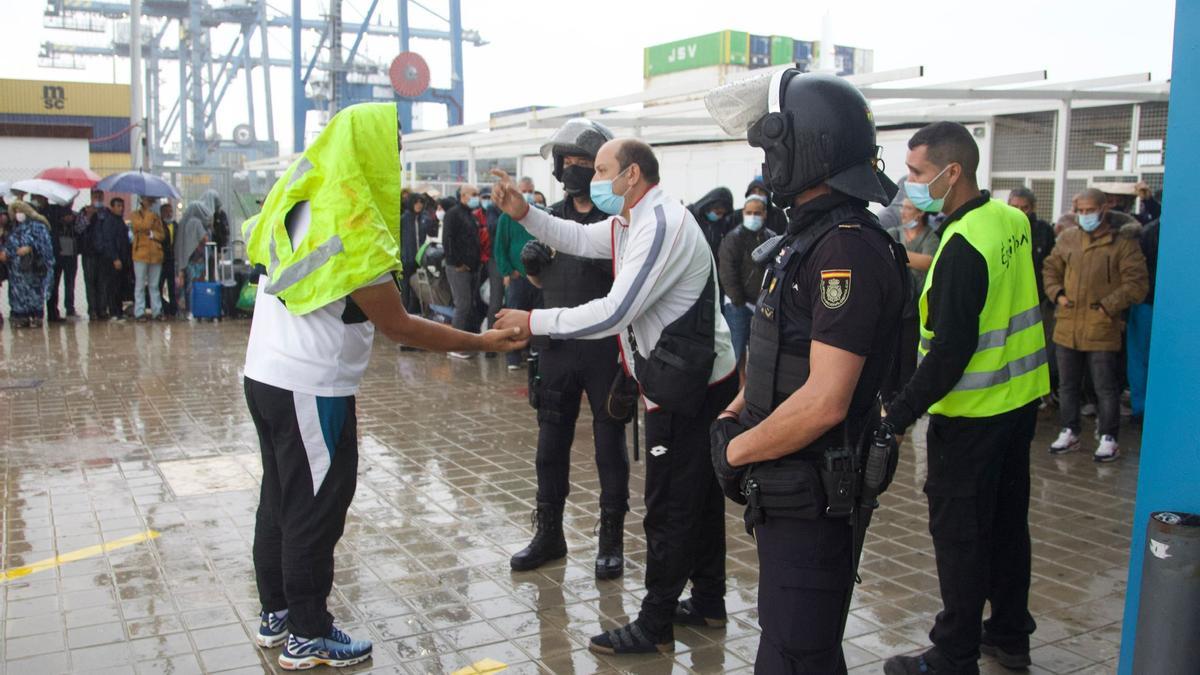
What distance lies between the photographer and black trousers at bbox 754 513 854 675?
2572mm

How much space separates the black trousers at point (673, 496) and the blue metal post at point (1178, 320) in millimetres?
1587

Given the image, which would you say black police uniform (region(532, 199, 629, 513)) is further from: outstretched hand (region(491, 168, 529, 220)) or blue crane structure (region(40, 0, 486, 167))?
blue crane structure (region(40, 0, 486, 167))

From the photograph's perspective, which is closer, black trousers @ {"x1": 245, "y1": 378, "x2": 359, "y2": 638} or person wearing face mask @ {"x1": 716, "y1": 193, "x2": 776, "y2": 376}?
black trousers @ {"x1": 245, "y1": 378, "x2": 359, "y2": 638}

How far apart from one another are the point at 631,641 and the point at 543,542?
109cm

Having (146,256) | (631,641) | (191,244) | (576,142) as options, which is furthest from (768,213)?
(191,244)

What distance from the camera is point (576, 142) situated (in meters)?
4.85

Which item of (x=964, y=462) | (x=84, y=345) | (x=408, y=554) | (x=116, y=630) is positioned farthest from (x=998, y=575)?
(x=84, y=345)

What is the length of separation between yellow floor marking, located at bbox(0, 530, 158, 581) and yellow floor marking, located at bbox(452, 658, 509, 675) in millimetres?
2380

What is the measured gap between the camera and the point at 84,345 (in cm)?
1262

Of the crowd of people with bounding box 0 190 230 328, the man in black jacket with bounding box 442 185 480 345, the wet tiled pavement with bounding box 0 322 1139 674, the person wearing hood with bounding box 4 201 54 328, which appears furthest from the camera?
the crowd of people with bounding box 0 190 230 328

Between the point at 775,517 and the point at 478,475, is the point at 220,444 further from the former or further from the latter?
the point at 775,517

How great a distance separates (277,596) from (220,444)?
3876 millimetres

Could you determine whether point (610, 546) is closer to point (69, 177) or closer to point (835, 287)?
point (835, 287)

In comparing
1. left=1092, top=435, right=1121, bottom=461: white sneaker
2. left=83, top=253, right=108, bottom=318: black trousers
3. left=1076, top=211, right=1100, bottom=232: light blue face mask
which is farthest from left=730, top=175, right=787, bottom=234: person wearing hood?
left=83, top=253, right=108, bottom=318: black trousers
